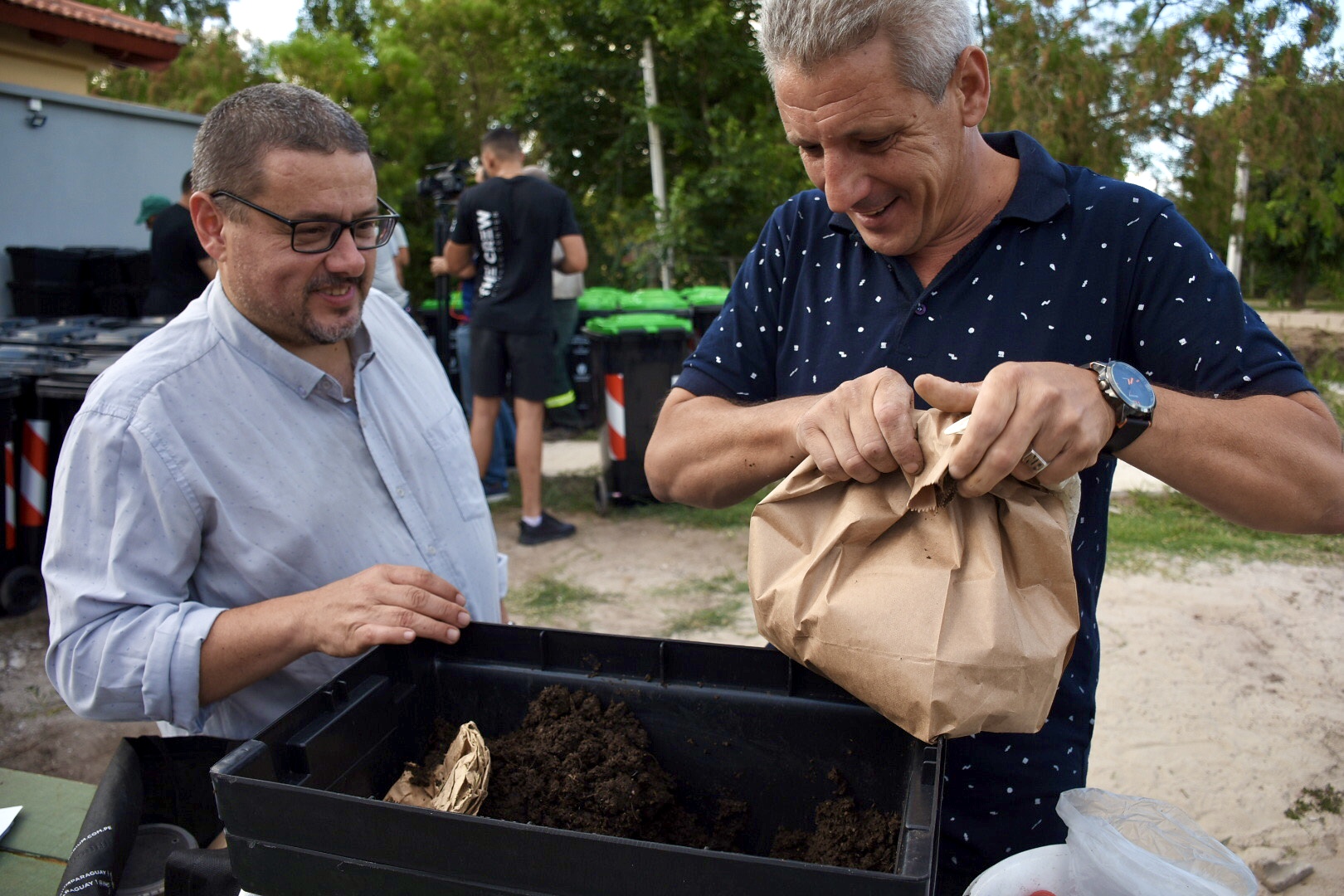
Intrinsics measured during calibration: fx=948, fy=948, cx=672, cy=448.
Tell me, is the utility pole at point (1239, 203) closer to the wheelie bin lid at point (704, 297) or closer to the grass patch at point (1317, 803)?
the wheelie bin lid at point (704, 297)

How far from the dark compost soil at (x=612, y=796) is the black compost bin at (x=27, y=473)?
4222 millimetres

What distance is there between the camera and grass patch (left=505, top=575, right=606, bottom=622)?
4.76 meters

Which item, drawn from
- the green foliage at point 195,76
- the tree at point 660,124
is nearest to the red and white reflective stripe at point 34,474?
the tree at point 660,124

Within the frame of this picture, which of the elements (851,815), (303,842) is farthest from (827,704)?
(303,842)

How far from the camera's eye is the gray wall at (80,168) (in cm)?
966

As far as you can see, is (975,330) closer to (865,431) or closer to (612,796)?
(865,431)

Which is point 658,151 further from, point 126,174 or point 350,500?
point 350,500

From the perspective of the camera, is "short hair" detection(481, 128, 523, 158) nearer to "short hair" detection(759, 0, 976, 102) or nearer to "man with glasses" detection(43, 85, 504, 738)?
"man with glasses" detection(43, 85, 504, 738)

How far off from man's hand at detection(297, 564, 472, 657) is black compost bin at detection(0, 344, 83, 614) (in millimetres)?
3883

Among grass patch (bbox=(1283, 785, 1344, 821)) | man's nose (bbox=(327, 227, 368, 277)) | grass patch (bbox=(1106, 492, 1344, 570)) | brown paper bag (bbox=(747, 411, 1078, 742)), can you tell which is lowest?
grass patch (bbox=(1283, 785, 1344, 821))

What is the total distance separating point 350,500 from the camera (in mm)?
1756

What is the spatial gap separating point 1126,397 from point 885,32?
58 cm

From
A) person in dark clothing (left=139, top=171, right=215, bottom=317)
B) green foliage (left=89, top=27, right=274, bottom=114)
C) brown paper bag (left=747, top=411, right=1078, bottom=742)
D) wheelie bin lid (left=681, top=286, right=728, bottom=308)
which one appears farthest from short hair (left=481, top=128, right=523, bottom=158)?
green foliage (left=89, top=27, right=274, bottom=114)

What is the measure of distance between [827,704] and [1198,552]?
487 centimetres
